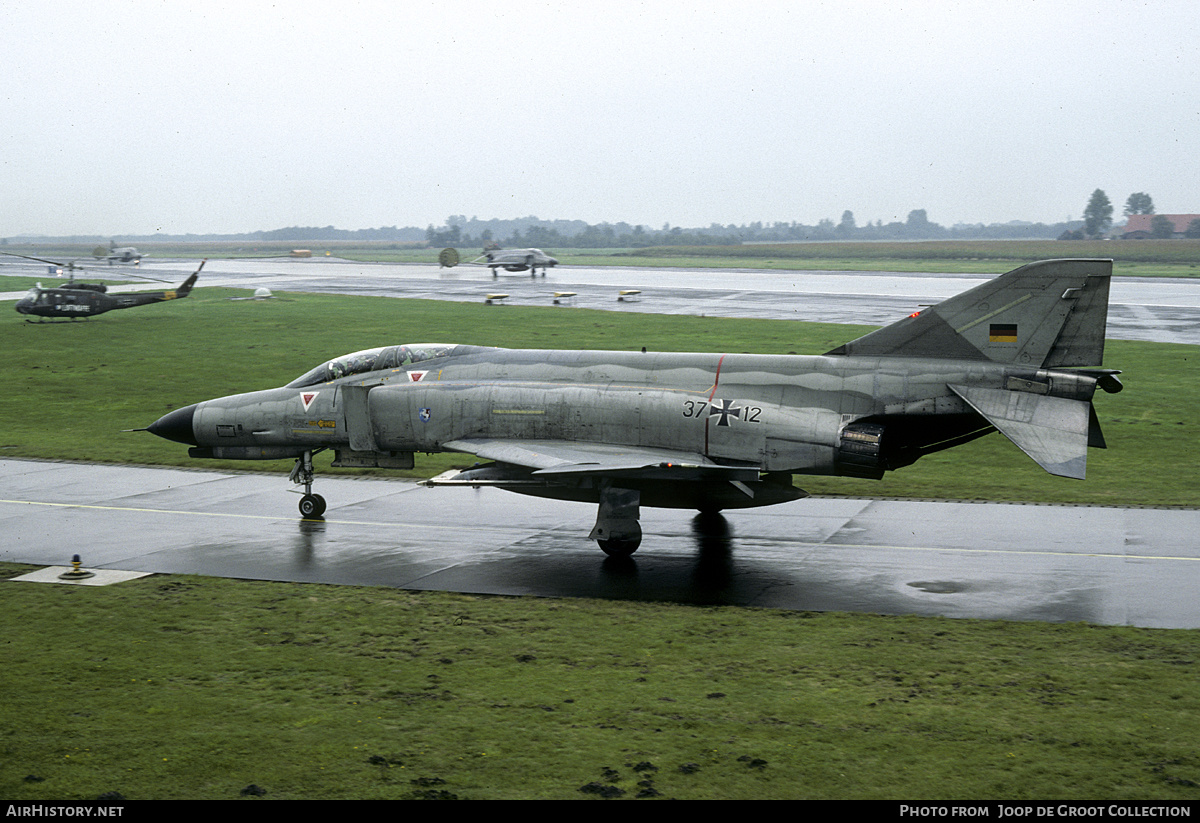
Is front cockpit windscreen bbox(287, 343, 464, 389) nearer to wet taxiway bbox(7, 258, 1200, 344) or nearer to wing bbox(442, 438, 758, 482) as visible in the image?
wing bbox(442, 438, 758, 482)

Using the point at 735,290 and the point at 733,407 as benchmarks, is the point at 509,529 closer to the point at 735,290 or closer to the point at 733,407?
the point at 733,407

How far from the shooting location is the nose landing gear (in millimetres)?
20703

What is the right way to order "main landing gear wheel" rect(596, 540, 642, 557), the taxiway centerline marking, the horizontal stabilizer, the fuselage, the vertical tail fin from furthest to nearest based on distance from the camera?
"main landing gear wheel" rect(596, 540, 642, 557)
the fuselage
the taxiway centerline marking
the vertical tail fin
the horizontal stabilizer

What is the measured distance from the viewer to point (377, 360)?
20375mm

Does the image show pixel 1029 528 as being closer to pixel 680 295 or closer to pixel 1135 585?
pixel 1135 585

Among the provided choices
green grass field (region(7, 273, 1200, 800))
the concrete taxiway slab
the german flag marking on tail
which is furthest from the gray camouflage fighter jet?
the concrete taxiway slab

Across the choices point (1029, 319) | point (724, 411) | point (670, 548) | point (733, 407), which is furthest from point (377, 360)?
point (1029, 319)

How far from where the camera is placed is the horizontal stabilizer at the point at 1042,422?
50.2ft

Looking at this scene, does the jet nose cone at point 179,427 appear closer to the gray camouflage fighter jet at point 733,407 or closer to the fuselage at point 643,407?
the fuselage at point 643,407

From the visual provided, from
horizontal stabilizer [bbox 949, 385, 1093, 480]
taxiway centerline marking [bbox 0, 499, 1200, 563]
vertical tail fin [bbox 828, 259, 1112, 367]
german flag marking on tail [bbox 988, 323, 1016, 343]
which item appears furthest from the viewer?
taxiway centerline marking [bbox 0, 499, 1200, 563]

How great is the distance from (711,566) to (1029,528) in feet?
21.8

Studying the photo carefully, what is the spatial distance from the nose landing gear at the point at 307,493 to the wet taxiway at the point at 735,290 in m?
41.4

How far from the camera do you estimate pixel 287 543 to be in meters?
18.9
